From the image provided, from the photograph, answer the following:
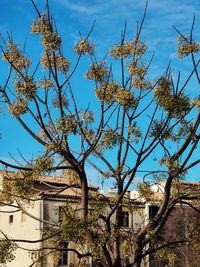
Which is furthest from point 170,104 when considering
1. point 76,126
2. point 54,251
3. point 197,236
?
point 54,251

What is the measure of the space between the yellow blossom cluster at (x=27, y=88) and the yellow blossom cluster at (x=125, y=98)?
6.19ft

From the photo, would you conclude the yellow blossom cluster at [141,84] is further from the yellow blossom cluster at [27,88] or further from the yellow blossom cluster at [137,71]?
the yellow blossom cluster at [27,88]

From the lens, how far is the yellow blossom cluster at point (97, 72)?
55.3 feet

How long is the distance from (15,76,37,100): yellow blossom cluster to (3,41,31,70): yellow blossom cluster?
669 mm

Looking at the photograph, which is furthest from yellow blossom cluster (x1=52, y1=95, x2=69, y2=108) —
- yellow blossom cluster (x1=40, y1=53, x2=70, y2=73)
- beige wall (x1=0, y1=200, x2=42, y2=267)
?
beige wall (x1=0, y1=200, x2=42, y2=267)

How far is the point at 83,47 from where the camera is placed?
16.4m

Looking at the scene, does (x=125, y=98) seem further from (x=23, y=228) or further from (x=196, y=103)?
(x=23, y=228)

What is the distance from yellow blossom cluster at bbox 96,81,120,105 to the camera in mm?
15758

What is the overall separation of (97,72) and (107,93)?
1.29 metres

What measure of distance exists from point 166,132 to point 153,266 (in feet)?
93.8

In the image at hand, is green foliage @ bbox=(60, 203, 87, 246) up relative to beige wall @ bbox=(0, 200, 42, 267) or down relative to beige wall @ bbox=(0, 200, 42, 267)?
down

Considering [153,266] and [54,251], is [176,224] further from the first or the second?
[54,251]

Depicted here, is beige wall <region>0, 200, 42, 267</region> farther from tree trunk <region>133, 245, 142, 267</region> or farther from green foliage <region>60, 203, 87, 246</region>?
green foliage <region>60, 203, 87, 246</region>

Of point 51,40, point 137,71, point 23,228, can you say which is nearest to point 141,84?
point 137,71
